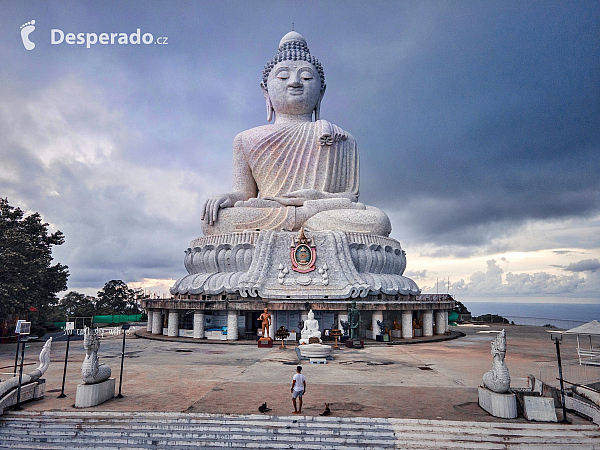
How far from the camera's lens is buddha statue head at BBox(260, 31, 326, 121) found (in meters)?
26.2

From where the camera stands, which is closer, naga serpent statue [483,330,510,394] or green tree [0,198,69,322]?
naga serpent statue [483,330,510,394]

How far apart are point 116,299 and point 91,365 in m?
29.6

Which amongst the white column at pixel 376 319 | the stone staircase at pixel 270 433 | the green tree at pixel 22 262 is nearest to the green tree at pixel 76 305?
the green tree at pixel 22 262

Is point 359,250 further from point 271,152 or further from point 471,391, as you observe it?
point 471,391

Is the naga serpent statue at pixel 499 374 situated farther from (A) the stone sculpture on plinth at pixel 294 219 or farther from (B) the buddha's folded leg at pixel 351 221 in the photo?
(B) the buddha's folded leg at pixel 351 221

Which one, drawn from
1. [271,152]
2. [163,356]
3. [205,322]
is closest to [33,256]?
[205,322]

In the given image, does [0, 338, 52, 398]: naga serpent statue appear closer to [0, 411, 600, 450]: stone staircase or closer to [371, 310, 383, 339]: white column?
[0, 411, 600, 450]: stone staircase

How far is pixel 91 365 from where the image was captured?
788 cm

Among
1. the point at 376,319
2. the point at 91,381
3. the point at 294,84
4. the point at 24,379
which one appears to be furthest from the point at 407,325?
the point at 294,84

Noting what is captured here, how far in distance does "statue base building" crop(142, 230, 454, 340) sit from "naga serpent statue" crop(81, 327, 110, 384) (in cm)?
943

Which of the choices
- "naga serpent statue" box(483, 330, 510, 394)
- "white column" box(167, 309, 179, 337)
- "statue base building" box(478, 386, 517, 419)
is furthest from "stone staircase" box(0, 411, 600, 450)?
"white column" box(167, 309, 179, 337)

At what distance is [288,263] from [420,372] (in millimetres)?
9465

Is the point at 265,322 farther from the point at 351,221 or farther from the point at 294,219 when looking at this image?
the point at 351,221

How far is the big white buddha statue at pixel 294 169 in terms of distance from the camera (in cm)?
2208
